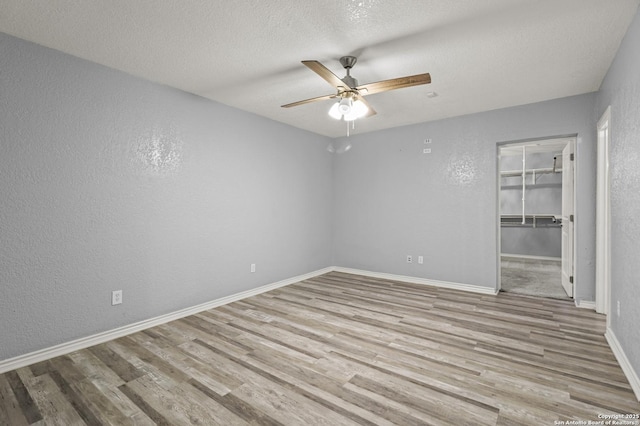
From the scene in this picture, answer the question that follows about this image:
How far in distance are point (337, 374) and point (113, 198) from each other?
2.60m

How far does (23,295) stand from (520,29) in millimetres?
4379

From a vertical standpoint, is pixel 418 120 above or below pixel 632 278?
above

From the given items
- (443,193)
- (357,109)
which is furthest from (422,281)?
(357,109)

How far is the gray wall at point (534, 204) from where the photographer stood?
7.05 meters

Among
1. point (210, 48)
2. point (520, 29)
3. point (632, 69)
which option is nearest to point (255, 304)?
point (210, 48)

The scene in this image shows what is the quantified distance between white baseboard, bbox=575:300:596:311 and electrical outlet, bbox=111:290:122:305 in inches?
203

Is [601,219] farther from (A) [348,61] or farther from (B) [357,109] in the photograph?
(A) [348,61]

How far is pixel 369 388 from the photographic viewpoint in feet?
6.77

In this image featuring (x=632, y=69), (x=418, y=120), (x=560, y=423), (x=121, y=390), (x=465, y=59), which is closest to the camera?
(x=560, y=423)

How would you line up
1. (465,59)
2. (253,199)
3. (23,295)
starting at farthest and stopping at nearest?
(253,199) < (465,59) < (23,295)

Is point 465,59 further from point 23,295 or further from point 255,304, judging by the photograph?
point 23,295

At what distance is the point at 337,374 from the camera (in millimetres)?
2244

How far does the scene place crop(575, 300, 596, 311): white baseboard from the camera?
362cm

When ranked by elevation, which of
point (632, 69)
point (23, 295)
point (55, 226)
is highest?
point (632, 69)
